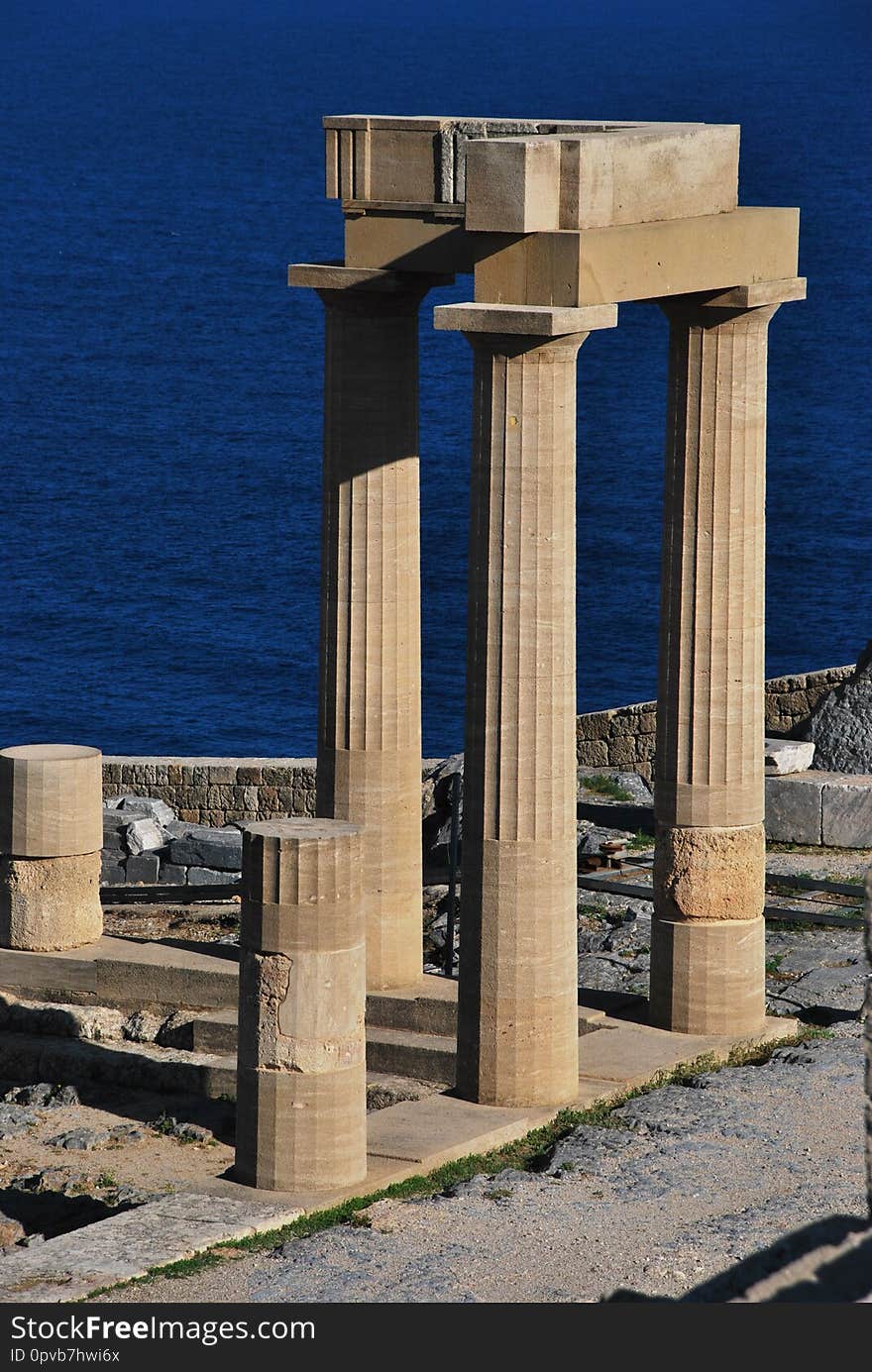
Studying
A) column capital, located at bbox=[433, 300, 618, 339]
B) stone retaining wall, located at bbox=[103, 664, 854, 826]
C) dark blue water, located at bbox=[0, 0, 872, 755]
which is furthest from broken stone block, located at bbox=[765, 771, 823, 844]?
dark blue water, located at bbox=[0, 0, 872, 755]

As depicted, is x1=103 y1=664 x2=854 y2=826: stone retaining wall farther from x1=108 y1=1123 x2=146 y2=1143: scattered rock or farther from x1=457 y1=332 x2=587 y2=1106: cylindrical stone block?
x1=457 y1=332 x2=587 y2=1106: cylindrical stone block

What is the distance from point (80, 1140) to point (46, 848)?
3.98 metres

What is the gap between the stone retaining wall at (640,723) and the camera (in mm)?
29906

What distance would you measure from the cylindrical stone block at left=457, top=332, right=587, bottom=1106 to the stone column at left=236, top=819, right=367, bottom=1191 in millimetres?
1441

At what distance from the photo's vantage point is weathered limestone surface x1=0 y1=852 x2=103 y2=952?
21.3m

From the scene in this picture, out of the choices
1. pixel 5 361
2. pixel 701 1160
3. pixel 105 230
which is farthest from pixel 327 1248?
pixel 105 230

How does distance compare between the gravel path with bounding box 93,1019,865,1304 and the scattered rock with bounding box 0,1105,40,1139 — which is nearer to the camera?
the gravel path with bounding box 93,1019,865,1304

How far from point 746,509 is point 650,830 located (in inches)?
316

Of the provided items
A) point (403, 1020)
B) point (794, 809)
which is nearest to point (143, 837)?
point (794, 809)

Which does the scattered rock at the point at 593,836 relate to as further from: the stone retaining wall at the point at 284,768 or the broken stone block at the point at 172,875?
the broken stone block at the point at 172,875

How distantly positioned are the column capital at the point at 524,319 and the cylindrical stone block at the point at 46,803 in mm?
6669

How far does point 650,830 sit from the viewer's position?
2592 centimetres

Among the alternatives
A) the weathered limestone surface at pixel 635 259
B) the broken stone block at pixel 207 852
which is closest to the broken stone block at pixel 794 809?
the broken stone block at pixel 207 852

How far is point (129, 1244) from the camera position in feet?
48.1
